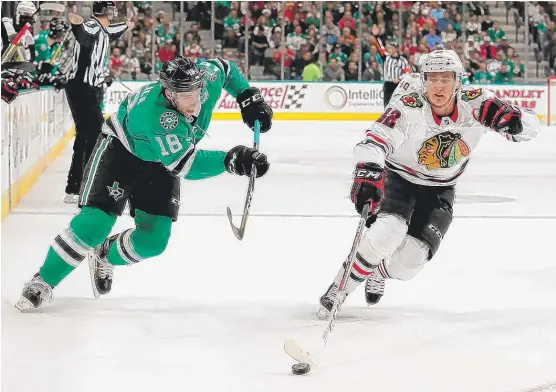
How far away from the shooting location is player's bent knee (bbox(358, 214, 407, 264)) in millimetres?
3623

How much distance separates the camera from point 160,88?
356 cm

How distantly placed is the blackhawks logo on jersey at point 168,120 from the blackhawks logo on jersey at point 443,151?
0.84m

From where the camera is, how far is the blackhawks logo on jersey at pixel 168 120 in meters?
3.46

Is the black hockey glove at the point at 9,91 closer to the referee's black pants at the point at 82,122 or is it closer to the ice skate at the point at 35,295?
the referee's black pants at the point at 82,122

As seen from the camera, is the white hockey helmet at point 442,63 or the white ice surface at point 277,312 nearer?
the white ice surface at point 277,312

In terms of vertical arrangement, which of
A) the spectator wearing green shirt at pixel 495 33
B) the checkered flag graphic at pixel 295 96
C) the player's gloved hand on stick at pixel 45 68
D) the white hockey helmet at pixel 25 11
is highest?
the white hockey helmet at pixel 25 11

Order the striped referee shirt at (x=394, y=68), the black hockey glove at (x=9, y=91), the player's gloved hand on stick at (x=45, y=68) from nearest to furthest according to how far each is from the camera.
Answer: the black hockey glove at (x=9, y=91) → the player's gloved hand on stick at (x=45, y=68) → the striped referee shirt at (x=394, y=68)

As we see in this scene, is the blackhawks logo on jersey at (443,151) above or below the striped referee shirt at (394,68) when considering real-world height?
above

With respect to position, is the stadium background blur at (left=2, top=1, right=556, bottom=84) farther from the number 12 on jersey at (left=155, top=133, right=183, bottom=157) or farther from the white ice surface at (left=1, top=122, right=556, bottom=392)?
the number 12 on jersey at (left=155, top=133, right=183, bottom=157)

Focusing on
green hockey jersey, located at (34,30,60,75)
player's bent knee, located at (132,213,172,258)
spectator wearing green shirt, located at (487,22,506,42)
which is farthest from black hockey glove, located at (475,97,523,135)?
spectator wearing green shirt, located at (487,22,506,42)

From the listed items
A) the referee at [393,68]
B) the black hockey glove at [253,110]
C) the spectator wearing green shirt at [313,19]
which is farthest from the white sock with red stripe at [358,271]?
→ the spectator wearing green shirt at [313,19]

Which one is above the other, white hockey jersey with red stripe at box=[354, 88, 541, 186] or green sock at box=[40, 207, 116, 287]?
white hockey jersey with red stripe at box=[354, 88, 541, 186]

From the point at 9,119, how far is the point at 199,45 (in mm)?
9270

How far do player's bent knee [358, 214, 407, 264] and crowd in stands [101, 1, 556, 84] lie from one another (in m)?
11.3
